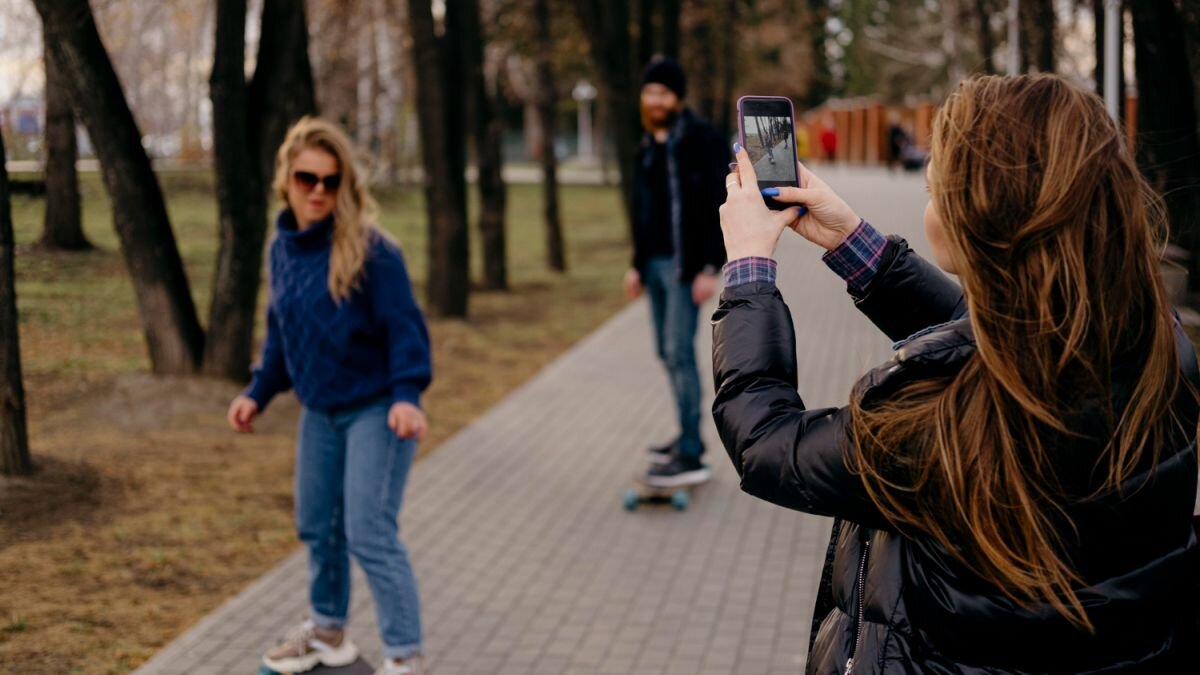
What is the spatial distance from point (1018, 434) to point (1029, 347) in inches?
4.6

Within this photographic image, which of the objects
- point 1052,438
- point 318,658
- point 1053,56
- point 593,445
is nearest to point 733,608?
point 318,658

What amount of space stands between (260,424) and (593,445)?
7.14ft

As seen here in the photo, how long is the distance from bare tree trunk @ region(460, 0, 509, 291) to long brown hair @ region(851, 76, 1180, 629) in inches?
572

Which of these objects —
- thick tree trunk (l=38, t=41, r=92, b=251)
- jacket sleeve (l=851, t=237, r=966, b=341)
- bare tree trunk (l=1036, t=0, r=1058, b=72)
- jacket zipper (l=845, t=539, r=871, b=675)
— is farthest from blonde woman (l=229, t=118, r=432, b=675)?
bare tree trunk (l=1036, t=0, r=1058, b=72)

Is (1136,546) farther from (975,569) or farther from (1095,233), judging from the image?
(1095,233)

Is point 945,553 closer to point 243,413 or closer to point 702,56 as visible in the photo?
point 243,413

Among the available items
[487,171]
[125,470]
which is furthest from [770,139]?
[487,171]

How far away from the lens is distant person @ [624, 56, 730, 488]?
23.7 feet

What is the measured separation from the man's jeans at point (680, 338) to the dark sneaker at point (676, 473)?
7 centimetres

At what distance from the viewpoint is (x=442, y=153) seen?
46.2ft

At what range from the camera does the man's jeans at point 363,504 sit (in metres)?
4.57

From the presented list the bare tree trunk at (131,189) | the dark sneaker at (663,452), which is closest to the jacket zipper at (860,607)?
the dark sneaker at (663,452)

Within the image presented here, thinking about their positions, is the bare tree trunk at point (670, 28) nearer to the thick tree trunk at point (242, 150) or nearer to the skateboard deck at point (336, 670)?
the thick tree trunk at point (242, 150)

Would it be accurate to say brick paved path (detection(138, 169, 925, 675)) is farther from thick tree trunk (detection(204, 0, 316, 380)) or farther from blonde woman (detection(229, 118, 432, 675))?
thick tree trunk (detection(204, 0, 316, 380))
